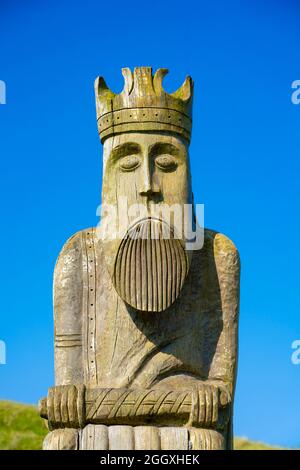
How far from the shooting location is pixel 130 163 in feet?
33.6

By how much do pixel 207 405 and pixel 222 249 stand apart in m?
1.87

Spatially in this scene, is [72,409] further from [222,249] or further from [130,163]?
[130,163]

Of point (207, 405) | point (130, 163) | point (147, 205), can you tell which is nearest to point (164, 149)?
point (130, 163)

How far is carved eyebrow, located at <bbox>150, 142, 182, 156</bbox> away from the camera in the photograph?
Answer: 10.2m

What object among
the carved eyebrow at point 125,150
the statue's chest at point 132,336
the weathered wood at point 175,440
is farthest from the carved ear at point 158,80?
the weathered wood at point 175,440

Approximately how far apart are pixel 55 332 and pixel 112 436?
146cm

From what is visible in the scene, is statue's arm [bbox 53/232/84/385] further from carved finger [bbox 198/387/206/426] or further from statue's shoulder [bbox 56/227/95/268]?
carved finger [bbox 198/387/206/426]

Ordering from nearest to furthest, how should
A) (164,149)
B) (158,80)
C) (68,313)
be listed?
(68,313) < (164,149) < (158,80)

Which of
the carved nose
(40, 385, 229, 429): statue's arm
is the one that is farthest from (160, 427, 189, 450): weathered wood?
the carved nose

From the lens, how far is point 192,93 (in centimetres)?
1077
